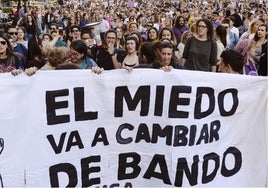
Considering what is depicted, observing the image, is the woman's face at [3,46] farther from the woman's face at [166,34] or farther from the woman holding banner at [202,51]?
the woman's face at [166,34]

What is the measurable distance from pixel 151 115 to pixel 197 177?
64 cm

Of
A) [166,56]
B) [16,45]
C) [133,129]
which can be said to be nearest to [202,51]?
[166,56]

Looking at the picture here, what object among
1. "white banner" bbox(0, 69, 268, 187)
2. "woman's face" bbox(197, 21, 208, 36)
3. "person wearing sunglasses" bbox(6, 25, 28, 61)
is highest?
"woman's face" bbox(197, 21, 208, 36)

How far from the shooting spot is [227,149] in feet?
14.1

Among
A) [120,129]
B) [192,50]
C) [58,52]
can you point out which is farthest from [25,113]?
[192,50]

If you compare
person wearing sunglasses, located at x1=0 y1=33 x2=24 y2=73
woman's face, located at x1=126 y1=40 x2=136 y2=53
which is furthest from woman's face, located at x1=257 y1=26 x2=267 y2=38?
person wearing sunglasses, located at x1=0 y1=33 x2=24 y2=73

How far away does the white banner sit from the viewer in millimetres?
4055

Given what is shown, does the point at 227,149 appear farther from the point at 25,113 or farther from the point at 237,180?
the point at 25,113

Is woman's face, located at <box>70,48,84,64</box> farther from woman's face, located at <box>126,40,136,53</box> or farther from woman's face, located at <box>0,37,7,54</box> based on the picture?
woman's face, located at <box>126,40,136,53</box>

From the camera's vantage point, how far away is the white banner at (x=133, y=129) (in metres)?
4.05

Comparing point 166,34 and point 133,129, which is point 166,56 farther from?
point 166,34

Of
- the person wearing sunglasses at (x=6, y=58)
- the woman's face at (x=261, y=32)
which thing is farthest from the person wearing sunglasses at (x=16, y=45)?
the woman's face at (x=261, y=32)

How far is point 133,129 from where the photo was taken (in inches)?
167

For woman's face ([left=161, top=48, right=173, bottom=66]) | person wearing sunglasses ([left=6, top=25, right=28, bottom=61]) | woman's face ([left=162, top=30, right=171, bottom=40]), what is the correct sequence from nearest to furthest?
woman's face ([left=161, top=48, right=173, bottom=66]) < person wearing sunglasses ([left=6, top=25, right=28, bottom=61]) < woman's face ([left=162, top=30, right=171, bottom=40])
